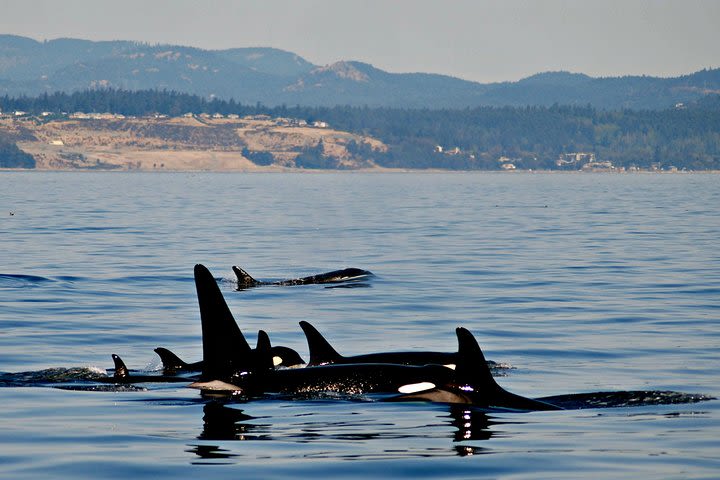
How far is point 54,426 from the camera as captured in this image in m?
13.4

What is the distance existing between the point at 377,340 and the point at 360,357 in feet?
16.1

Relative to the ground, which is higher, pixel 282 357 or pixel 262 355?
pixel 262 355

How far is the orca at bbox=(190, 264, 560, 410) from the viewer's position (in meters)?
13.3

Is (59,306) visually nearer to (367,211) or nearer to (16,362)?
(16,362)

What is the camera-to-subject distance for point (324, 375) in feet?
46.8

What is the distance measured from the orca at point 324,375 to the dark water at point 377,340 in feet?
0.61

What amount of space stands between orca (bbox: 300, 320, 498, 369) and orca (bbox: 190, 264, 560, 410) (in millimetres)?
1259

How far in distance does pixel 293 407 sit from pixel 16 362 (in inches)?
239

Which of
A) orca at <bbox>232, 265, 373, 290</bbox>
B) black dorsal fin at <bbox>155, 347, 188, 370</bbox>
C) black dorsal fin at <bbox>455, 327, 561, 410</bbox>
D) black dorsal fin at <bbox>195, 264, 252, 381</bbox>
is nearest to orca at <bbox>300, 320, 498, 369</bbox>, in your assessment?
black dorsal fin at <bbox>155, 347, 188, 370</bbox>

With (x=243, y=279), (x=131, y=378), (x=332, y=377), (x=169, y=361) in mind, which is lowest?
(x=243, y=279)

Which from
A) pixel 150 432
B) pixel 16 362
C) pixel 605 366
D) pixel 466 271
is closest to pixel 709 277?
A: pixel 466 271

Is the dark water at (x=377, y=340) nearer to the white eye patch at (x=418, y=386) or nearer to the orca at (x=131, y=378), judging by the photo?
the white eye patch at (x=418, y=386)

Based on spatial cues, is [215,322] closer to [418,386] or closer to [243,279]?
[418,386]

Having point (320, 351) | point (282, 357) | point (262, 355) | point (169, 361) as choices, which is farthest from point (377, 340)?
point (262, 355)
